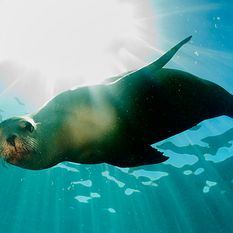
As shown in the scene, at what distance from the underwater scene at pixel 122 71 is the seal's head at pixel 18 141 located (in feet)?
0.80

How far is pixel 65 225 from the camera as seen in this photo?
31656 mm

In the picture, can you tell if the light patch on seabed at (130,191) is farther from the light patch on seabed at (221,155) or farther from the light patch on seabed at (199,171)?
the light patch on seabed at (221,155)

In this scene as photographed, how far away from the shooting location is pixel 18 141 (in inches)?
92.0

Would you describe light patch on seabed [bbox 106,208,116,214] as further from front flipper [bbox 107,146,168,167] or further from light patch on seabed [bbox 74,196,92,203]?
front flipper [bbox 107,146,168,167]

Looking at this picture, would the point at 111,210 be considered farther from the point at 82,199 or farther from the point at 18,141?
the point at 18,141

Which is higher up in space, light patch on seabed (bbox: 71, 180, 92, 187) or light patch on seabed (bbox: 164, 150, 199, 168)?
light patch on seabed (bbox: 71, 180, 92, 187)

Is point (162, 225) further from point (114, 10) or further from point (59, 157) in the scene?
point (59, 157)

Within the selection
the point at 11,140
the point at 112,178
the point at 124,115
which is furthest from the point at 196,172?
the point at 11,140

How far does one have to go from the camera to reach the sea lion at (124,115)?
2873 mm

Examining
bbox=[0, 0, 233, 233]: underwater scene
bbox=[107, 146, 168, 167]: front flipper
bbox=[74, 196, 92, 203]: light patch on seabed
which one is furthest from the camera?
bbox=[74, 196, 92, 203]: light patch on seabed

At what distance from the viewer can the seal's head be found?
2305 mm

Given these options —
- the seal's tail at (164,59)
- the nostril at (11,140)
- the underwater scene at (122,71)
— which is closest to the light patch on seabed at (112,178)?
the underwater scene at (122,71)

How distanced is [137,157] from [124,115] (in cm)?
42

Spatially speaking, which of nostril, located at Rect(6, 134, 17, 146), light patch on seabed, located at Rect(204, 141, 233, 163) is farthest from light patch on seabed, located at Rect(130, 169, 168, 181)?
nostril, located at Rect(6, 134, 17, 146)
